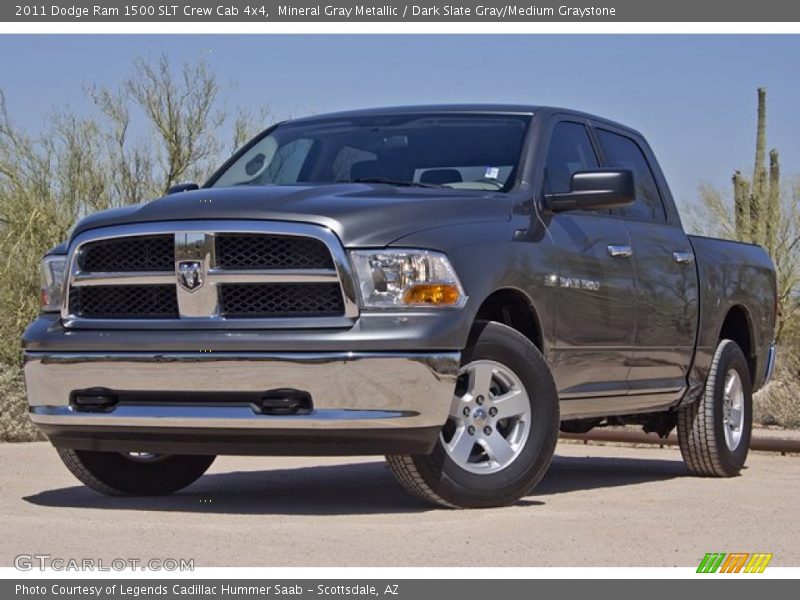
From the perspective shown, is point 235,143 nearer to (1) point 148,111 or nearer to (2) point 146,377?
(1) point 148,111

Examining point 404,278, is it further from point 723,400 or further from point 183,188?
point 723,400

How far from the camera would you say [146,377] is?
275 inches

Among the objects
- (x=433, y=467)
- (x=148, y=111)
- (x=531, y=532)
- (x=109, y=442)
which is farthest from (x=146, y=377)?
(x=148, y=111)

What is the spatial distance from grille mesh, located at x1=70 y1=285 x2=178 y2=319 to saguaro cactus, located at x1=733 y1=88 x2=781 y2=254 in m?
27.2

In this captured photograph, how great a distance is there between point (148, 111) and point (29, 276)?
404 centimetres

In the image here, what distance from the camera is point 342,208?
693 cm

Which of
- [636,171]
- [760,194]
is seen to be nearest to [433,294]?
[636,171]

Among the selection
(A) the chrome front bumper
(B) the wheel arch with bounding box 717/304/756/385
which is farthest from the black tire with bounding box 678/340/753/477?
(A) the chrome front bumper

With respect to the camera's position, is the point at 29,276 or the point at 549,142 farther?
the point at 29,276

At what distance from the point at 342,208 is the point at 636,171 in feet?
10.4

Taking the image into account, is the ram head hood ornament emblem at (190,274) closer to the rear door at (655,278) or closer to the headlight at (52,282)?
the headlight at (52,282)

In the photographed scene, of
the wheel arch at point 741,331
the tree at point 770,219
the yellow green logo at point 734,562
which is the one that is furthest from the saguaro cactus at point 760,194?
the yellow green logo at point 734,562

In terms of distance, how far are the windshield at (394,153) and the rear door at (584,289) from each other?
0.27 metres

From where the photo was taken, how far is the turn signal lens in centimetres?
682
